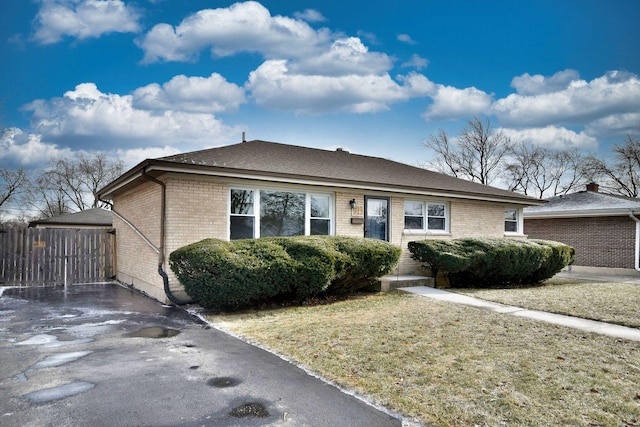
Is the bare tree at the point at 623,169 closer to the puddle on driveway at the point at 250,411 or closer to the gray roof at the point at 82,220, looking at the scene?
the gray roof at the point at 82,220

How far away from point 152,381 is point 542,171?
45.3 m

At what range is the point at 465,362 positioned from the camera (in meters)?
5.22

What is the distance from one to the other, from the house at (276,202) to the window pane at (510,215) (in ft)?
1.89

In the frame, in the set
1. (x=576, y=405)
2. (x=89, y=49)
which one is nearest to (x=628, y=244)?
(x=576, y=405)

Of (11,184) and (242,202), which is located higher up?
(11,184)

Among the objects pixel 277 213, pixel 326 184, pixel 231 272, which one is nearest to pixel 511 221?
pixel 326 184

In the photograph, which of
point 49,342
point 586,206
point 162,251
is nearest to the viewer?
point 49,342

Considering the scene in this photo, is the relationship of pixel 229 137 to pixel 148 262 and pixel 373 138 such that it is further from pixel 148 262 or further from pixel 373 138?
pixel 148 262

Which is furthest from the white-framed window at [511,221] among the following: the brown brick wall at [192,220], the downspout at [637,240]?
the downspout at [637,240]

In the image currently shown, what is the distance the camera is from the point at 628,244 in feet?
58.6

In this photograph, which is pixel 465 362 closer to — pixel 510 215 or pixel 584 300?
pixel 584 300

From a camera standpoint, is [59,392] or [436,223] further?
[436,223]

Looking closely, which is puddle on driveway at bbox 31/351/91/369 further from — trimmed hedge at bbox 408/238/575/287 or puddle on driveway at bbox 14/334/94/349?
trimmed hedge at bbox 408/238/575/287

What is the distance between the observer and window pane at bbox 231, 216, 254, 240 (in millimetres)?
10555
